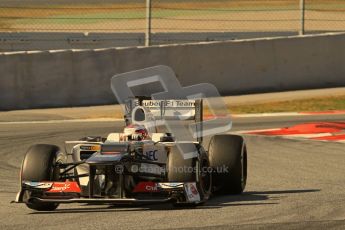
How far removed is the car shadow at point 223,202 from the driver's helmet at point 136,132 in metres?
0.86

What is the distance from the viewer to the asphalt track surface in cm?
973

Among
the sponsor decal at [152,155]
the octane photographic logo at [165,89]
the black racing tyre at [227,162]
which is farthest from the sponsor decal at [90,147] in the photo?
the octane photographic logo at [165,89]

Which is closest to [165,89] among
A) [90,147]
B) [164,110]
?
[164,110]

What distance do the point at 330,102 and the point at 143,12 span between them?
480 cm

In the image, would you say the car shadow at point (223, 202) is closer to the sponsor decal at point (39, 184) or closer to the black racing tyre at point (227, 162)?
the black racing tyre at point (227, 162)

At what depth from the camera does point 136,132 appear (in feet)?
38.1

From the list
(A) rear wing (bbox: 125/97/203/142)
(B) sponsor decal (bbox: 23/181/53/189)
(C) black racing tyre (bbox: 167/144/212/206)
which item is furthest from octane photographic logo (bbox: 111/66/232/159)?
(B) sponsor decal (bbox: 23/181/53/189)

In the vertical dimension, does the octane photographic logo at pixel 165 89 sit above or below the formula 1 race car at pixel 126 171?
above

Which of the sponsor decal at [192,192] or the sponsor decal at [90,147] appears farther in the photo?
the sponsor decal at [90,147]

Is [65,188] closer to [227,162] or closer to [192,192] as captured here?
[192,192]

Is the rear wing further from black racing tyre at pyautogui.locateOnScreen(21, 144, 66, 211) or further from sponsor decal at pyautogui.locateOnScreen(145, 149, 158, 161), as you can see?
black racing tyre at pyautogui.locateOnScreen(21, 144, 66, 211)

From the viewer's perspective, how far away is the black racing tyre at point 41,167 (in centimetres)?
1075

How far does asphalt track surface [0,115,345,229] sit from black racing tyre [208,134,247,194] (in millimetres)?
171

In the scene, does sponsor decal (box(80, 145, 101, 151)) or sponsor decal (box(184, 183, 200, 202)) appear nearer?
sponsor decal (box(184, 183, 200, 202))
